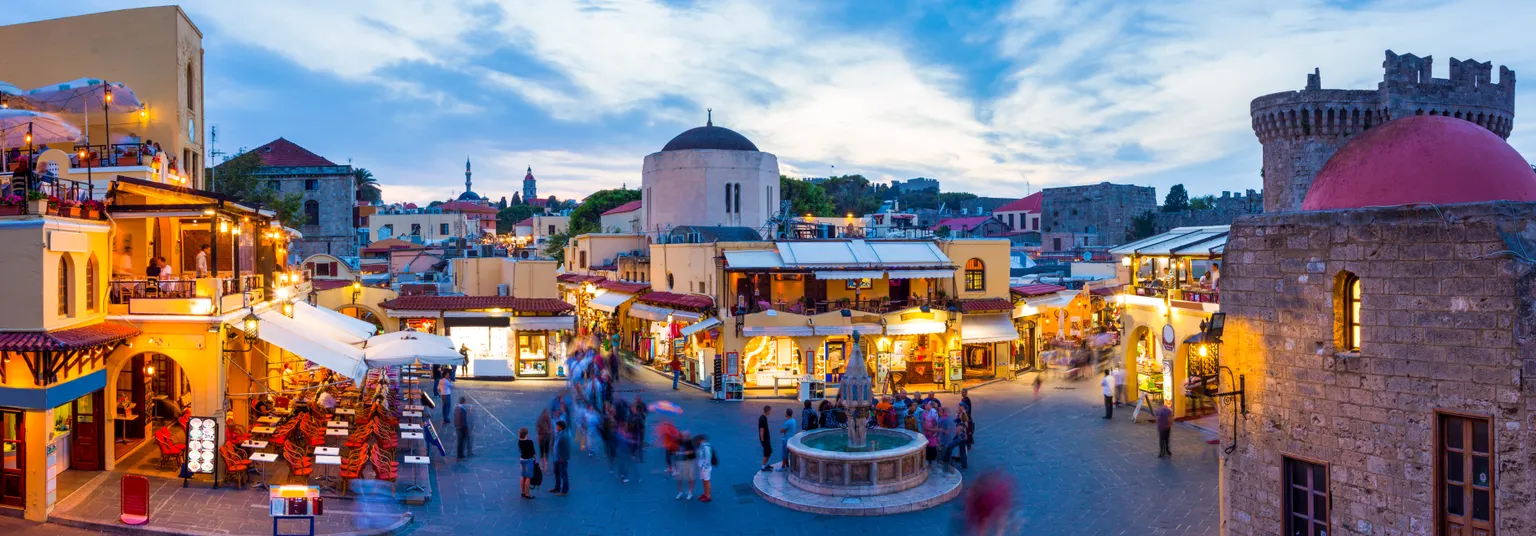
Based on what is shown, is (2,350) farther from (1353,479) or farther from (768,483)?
(1353,479)

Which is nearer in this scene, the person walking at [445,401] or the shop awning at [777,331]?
the person walking at [445,401]

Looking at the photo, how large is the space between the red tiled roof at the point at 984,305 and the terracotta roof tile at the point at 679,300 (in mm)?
7625

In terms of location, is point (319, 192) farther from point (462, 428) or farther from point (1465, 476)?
point (1465, 476)

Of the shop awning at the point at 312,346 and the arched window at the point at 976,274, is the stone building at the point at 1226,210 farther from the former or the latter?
the shop awning at the point at 312,346

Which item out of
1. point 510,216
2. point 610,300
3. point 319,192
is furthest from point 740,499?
point 510,216

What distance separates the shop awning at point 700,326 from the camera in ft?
88.5

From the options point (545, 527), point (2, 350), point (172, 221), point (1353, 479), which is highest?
point (172, 221)

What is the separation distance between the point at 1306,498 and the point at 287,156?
5760 cm

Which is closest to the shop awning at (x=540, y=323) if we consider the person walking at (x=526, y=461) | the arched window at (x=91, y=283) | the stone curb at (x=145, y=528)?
the person walking at (x=526, y=461)

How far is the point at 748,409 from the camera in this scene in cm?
2378

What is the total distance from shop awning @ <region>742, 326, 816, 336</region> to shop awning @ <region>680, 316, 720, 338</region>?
3.54 ft

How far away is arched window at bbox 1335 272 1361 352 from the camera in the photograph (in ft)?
30.8

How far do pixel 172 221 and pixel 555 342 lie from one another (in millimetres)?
12441

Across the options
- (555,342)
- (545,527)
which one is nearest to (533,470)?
(545,527)
